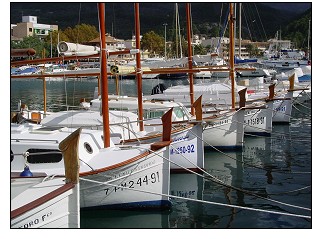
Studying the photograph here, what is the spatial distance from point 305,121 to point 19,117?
2128cm

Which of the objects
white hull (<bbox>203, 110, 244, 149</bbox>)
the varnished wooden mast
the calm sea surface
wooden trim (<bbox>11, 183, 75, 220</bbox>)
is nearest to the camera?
wooden trim (<bbox>11, 183, 75, 220</bbox>)

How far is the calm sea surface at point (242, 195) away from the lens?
1209 centimetres

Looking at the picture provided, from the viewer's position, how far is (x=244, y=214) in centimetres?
1277

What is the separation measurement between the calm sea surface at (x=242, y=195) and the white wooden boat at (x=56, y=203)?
2435 mm

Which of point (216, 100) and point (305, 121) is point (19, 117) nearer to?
point (216, 100)

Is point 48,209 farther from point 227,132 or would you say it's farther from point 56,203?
point 227,132

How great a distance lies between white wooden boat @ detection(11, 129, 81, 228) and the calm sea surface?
244cm

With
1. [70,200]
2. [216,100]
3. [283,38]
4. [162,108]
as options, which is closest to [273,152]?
[162,108]

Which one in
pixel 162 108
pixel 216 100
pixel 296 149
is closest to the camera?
pixel 162 108

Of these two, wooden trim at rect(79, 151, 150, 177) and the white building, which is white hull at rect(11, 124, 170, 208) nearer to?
wooden trim at rect(79, 151, 150, 177)

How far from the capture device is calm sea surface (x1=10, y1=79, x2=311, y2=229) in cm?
1209

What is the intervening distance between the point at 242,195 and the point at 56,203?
7.93 m

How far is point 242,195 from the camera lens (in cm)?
1477

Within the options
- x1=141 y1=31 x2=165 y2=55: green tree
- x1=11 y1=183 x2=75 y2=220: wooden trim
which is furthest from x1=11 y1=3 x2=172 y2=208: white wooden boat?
x1=141 y1=31 x2=165 y2=55: green tree
